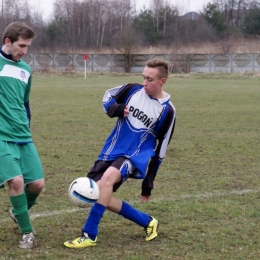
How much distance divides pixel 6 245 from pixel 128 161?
1.33 meters

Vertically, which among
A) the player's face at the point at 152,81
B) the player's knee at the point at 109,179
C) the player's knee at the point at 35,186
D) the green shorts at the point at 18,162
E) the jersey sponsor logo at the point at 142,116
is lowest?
the player's knee at the point at 35,186

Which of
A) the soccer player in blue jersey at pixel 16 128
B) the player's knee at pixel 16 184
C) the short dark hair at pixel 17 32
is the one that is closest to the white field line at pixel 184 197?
the soccer player in blue jersey at pixel 16 128

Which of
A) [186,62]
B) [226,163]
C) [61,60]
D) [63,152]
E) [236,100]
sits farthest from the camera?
[61,60]

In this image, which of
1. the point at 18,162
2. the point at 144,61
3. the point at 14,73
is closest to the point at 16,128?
the point at 18,162

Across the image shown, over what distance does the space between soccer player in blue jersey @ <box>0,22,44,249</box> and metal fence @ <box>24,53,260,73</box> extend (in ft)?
143

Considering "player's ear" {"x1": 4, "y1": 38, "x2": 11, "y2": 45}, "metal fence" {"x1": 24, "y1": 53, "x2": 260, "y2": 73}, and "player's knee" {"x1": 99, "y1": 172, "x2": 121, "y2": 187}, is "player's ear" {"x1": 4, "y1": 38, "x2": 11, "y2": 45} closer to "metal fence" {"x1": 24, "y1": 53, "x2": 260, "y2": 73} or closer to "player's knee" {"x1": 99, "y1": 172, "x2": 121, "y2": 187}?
"player's knee" {"x1": 99, "y1": 172, "x2": 121, "y2": 187}

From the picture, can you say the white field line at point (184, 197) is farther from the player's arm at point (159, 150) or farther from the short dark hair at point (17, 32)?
the short dark hair at point (17, 32)

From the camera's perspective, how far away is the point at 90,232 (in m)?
5.04

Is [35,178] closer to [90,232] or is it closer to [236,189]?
[90,232]

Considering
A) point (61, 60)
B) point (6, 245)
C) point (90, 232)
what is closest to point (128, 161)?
point (90, 232)

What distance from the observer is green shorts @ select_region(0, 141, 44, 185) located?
15.8 ft

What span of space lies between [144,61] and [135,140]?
48.3 m

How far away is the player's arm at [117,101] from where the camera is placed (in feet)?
16.8

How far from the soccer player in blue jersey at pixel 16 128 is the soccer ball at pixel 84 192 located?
0.45 meters
